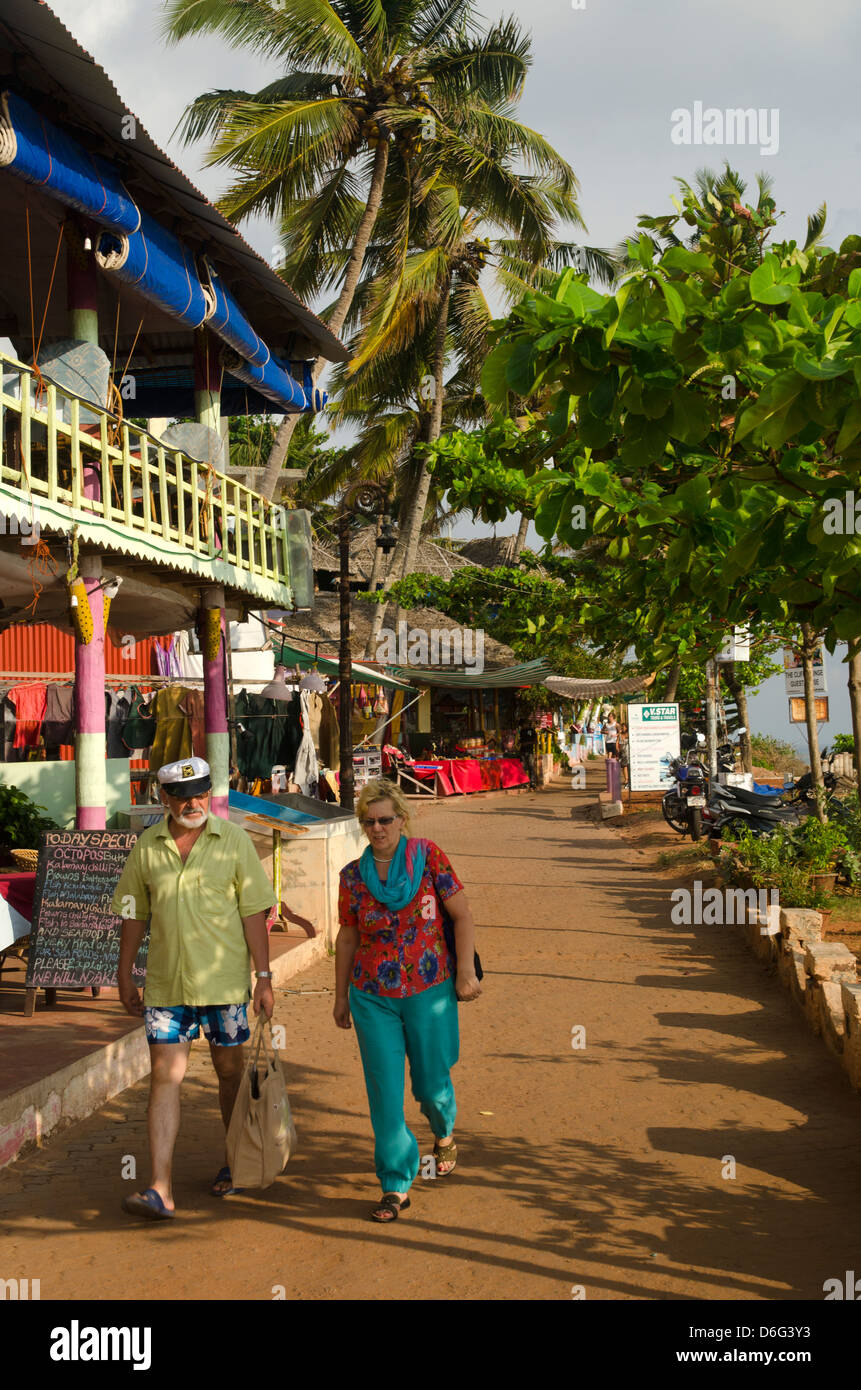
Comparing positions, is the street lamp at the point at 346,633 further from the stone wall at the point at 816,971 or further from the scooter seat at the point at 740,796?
the stone wall at the point at 816,971

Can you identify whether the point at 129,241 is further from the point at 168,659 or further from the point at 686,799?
the point at 686,799

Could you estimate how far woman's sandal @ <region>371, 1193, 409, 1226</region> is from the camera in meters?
4.71

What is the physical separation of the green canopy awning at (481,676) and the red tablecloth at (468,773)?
203 centimetres

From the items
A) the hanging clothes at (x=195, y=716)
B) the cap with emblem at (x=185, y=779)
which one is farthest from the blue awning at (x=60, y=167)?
the hanging clothes at (x=195, y=716)

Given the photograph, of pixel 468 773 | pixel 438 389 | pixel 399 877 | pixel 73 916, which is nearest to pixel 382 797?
pixel 399 877

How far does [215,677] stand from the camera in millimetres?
11867

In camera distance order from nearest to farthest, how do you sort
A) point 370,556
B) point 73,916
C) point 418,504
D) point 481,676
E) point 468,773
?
point 73,916
point 418,504
point 468,773
point 481,676
point 370,556

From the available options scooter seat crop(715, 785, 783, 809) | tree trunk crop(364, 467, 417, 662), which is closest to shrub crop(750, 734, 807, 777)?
tree trunk crop(364, 467, 417, 662)

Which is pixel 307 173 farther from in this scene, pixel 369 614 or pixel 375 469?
pixel 369 614

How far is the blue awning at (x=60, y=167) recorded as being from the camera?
7.66 metres

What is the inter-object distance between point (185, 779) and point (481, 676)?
90.8 ft

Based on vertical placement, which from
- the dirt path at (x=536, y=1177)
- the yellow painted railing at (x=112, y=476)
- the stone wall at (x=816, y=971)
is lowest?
the dirt path at (x=536, y=1177)

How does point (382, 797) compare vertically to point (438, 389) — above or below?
below

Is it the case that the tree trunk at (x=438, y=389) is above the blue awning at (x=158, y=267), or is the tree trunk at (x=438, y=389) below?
above
